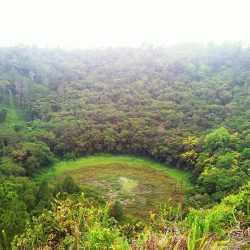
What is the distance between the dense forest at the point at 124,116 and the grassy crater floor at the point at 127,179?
1.55m

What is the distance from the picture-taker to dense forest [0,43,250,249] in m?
37.1

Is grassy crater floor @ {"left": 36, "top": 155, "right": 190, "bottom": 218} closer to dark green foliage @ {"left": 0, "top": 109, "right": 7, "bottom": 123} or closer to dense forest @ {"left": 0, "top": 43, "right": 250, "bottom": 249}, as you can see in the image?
dense forest @ {"left": 0, "top": 43, "right": 250, "bottom": 249}

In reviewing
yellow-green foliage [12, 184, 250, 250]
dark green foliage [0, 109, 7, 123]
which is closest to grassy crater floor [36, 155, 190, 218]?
dark green foliage [0, 109, 7, 123]

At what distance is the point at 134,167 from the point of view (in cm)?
5084

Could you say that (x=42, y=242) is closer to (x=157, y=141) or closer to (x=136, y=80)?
(x=157, y=141)

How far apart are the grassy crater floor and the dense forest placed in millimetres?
1548

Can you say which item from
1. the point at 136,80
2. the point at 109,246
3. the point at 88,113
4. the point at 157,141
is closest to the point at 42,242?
the point at 109,246

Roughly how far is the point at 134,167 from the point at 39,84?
36.4 meters

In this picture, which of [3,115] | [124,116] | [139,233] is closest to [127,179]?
[124,116]

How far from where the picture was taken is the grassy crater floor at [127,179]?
4019 cm

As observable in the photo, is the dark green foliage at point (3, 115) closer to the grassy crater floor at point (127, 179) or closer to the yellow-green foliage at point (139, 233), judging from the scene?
the grassy crater floor at point (127, 179)

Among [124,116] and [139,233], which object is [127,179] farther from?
[139,233]

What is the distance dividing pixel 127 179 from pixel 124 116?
18.0 meters

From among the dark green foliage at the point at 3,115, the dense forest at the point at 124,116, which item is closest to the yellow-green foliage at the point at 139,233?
the dense forest at the point at 124,116
